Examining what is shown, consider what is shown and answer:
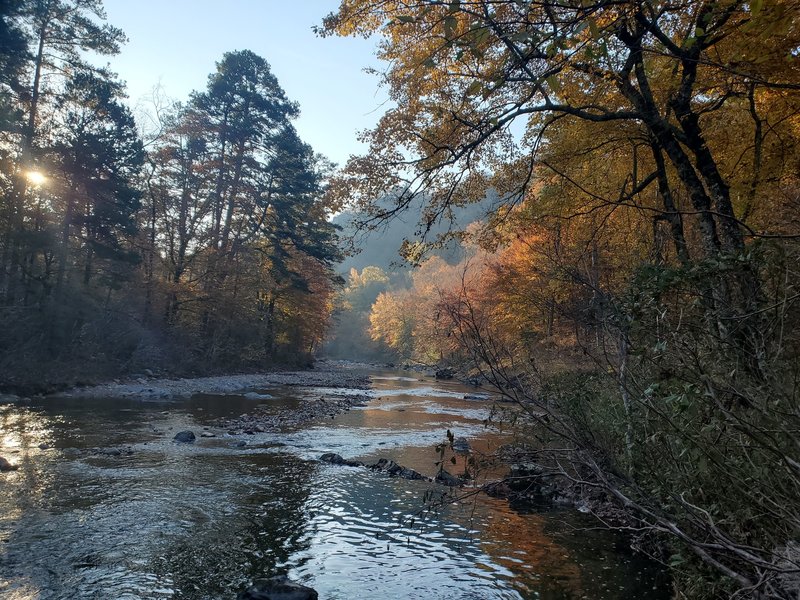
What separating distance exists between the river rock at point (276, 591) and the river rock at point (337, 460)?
5744 mm

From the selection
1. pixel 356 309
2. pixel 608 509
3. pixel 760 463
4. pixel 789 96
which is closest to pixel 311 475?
pixel 608 509

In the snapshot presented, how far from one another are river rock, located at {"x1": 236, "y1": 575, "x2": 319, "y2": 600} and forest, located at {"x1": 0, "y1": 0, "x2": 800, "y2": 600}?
274 centimetres

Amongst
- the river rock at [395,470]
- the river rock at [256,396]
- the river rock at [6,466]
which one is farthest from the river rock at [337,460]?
the river rock at [256,396]

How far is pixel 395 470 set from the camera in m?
10.2

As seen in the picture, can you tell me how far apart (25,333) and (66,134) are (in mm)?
8407

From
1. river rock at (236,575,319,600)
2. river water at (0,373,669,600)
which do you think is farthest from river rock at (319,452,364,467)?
river rock at (236,575,319,600)

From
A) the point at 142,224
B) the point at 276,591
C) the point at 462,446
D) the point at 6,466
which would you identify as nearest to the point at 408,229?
the point at 276,591

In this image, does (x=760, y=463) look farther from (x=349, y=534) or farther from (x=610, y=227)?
(x=610, y=227)

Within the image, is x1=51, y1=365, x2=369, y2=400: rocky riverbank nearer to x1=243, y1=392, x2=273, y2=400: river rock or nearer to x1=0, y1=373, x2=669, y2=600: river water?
x1=243, y1=392, x2=273, y2=400: river rock

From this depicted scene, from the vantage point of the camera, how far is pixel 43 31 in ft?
68.1

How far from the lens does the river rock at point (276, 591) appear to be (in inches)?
189

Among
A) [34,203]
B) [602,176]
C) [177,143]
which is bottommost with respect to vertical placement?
[602,176]

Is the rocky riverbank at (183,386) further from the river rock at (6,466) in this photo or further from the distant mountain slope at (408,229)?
the distant mountain slope at (408,229)

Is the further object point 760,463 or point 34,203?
point 34,203
